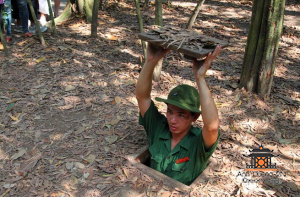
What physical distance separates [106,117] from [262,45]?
2.46 metres

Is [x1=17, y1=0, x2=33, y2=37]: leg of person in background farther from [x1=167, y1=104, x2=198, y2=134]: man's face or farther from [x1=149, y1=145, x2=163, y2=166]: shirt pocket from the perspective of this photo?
[x1=167, y1=104, x2=198, y2=134]: man's face

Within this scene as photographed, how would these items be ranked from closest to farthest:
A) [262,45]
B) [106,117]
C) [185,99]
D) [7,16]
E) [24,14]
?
[185,99] → [106,117] → [262,45] → [7,16] → [24,14]

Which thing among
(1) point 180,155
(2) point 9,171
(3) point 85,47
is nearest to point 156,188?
(1) point 180,155

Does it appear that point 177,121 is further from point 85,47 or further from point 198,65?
point 85,47

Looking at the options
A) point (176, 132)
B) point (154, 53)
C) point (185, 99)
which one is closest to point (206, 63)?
point (185, 99)

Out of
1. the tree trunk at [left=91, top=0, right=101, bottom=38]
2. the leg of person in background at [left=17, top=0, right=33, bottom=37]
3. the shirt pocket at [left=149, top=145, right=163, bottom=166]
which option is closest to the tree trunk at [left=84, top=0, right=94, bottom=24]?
the tree trunk at [left=91, top=0, right=101, bottom=38]

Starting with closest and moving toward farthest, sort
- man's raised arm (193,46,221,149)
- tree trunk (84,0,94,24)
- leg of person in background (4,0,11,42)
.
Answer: man's raised arm (193,46,221,149), leg of person in background (4,0,11,42), tree trunk (84,0,94,24)

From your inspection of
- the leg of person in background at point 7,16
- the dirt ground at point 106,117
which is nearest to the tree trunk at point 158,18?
the dirt ground at point 106,117

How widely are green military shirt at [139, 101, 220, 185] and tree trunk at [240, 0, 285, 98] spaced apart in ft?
6.58

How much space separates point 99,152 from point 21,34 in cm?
409

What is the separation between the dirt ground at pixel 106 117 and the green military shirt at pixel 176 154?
179 millimetres

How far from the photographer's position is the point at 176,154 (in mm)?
3047

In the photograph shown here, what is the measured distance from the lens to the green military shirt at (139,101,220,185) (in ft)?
9.78

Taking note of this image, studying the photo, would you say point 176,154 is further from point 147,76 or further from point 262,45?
point 262,45
